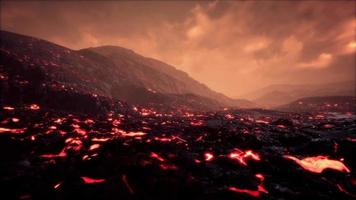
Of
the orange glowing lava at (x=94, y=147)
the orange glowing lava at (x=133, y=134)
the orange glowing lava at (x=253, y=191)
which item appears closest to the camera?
the orange glowing lava at (x=253, y=191)

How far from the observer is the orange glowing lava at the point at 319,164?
23.6 feet

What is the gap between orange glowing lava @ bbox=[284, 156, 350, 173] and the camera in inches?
283

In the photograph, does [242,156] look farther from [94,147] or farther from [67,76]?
[67,76]

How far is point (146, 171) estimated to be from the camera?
6613mm

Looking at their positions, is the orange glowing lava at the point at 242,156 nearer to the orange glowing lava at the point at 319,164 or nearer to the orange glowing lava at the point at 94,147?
the orange glowing lava at the point at 319,164

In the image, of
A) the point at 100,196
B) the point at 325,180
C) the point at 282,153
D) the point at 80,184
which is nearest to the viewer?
the point at 100,196

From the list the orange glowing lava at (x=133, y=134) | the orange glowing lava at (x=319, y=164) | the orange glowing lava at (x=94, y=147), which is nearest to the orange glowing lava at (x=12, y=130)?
the orange glowing lava at (x=94, y=147)

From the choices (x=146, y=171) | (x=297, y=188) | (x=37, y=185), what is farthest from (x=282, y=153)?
(x=37, y=185)

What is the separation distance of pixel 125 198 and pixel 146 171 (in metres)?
1.13

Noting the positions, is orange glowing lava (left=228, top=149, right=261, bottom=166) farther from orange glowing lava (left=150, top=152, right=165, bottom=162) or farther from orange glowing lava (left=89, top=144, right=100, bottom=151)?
orange glowing lava (left=89, top=144, right=100, bottom=151)

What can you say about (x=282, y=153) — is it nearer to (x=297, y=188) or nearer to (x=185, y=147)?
(x=297, y=188)

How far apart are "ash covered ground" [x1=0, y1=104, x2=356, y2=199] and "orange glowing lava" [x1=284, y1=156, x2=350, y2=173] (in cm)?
3

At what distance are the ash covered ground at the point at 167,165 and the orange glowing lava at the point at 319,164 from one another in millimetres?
26

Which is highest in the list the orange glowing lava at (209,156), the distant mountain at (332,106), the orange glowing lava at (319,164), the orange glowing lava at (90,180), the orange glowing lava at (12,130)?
the distant mountain at (332,106)
